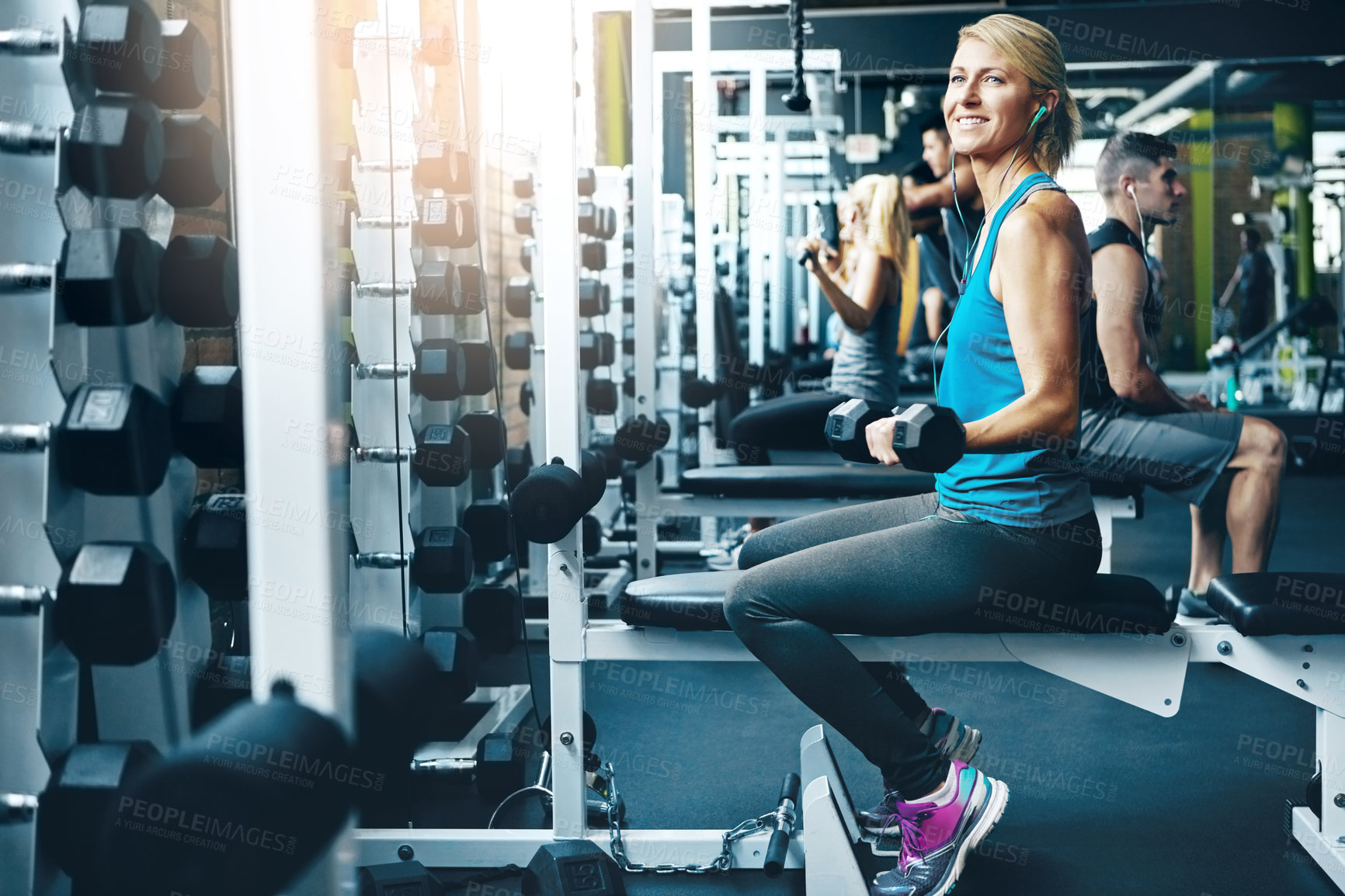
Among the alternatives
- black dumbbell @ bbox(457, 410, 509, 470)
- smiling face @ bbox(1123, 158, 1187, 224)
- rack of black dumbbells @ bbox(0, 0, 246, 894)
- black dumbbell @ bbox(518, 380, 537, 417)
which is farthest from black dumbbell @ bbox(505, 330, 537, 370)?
rack of black dumbbells @ bbox(0, 0, 246, 894)

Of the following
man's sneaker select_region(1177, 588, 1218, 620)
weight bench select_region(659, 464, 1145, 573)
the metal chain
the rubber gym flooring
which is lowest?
the rubber gym flooring

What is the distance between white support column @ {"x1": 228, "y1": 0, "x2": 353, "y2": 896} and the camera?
0.72 m

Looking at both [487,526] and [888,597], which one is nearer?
[888,597]

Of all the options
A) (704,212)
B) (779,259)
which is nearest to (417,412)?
(704,212)

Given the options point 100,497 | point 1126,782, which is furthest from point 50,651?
point 1126,782

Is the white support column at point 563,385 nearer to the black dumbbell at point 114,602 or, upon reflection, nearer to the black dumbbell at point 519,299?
the black dumbbell at point 114,602

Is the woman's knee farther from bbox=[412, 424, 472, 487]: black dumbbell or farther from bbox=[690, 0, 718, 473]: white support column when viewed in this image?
bbox=[690, 0, 718, 473]: white support column

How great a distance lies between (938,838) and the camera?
5.72 feet

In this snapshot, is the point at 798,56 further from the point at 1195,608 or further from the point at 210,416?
the point at 210,416

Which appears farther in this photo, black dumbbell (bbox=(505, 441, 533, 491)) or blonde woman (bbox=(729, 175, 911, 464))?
blonde woman (bbox=(729, 175, 911, 464))

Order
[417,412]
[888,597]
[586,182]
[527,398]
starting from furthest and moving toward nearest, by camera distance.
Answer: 1. [527,398]
2. [586,182]
3. [417,412]
4. [888,597]

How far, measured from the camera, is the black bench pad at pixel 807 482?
308 cm

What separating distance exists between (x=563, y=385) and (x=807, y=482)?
142cm

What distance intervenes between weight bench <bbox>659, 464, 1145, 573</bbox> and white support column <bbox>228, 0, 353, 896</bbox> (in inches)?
93.7
